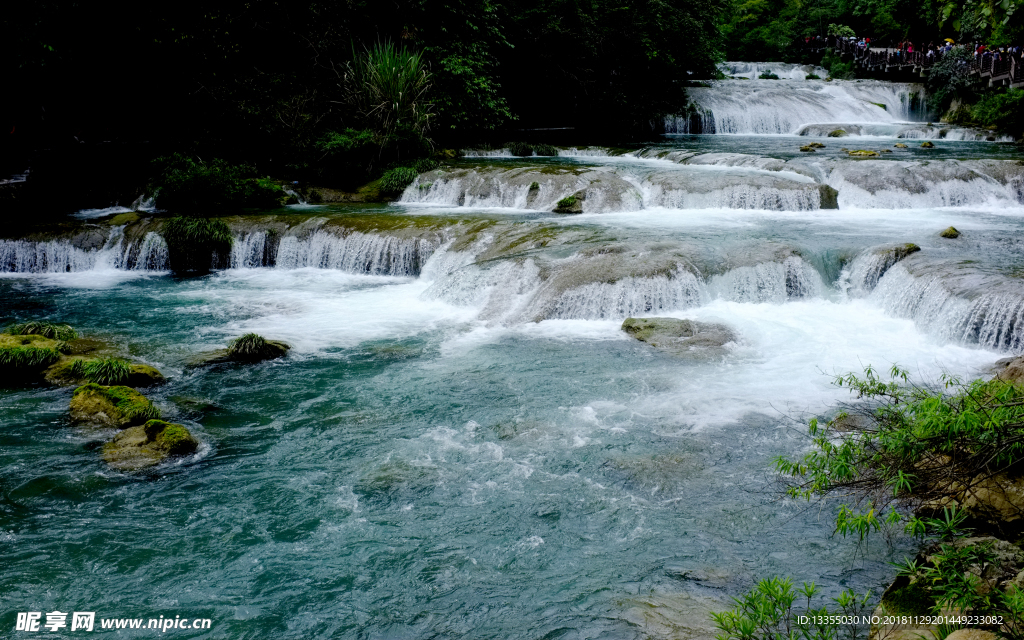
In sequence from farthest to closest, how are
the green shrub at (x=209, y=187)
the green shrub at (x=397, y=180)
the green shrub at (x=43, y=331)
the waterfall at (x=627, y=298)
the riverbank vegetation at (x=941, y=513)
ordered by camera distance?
the green shrub at (x=397, y=180)
the green shrub at (x=209, y=187)
the waterfall at (x=627, y=298)
the green shrub at (x=43, y=331)
the riverbank vegetation at (x=941, y=513)

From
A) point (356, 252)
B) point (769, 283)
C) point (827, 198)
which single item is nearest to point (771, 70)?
point (827, 198)

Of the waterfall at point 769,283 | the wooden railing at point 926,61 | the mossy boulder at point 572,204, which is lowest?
the waterfall at point 769,283

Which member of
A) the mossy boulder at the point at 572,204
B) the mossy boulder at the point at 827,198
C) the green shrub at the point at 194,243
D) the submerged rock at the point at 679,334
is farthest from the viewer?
the mossy boulder at the point at 572,204

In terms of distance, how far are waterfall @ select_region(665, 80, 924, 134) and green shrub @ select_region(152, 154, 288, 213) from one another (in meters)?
15.3

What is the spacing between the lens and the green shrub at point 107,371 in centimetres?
828

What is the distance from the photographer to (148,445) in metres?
6.77

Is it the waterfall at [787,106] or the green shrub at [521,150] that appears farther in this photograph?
the waterfall at [787,106]

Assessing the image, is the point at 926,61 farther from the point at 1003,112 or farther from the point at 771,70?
the point at 1003,112

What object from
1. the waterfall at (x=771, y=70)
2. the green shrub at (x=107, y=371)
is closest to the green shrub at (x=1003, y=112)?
the waterfall at (x=771, y=70)

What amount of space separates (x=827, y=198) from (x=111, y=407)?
13.3 meters

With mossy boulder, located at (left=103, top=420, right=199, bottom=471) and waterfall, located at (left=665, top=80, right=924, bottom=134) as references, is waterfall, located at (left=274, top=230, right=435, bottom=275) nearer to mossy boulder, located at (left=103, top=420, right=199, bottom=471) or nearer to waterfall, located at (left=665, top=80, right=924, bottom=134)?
mossy boulder, located at (left=103, top=420, right=199, bottom=471)

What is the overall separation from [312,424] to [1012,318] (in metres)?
8.00

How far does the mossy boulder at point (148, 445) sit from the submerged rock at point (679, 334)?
547cm

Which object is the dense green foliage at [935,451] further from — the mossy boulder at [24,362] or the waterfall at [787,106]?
the waterfall at [787,106]
